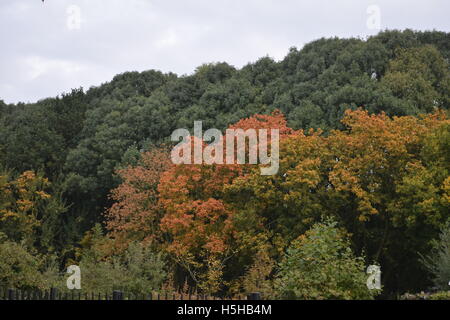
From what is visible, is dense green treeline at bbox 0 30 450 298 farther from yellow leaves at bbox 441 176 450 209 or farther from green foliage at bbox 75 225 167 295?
green foliage at bbox 75 225 167 295

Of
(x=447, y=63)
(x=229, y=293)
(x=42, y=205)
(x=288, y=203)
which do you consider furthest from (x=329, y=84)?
(x=42, y=205)

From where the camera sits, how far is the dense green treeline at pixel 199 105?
3250 cm

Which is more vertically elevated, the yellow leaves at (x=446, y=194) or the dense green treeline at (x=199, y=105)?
the dense green treeline at (x=199, y=105)

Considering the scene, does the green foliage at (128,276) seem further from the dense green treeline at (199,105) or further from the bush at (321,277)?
the dense green treeline at (199,105)

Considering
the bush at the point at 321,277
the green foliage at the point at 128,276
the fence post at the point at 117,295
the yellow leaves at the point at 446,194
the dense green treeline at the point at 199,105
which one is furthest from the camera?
the dense green treeline at the point at 199,105

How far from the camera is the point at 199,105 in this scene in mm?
Answer: 38094

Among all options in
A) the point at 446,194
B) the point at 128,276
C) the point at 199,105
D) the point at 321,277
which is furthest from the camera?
the point at 199,105

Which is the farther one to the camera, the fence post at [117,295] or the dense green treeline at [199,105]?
the dense green treeline at [199,105]

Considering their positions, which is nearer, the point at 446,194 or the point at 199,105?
the point at 446,194

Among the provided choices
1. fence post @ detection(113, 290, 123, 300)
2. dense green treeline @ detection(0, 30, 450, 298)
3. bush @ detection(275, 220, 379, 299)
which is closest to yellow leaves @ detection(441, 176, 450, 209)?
bush @ detection(275, 220, 379, 299)

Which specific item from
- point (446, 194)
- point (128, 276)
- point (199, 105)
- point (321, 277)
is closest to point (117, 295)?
point (321, 277)

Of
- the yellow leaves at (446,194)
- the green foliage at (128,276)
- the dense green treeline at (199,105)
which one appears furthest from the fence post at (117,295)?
the dense green treeline at (199,105)

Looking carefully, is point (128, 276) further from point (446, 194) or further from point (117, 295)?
point (446, 194)
